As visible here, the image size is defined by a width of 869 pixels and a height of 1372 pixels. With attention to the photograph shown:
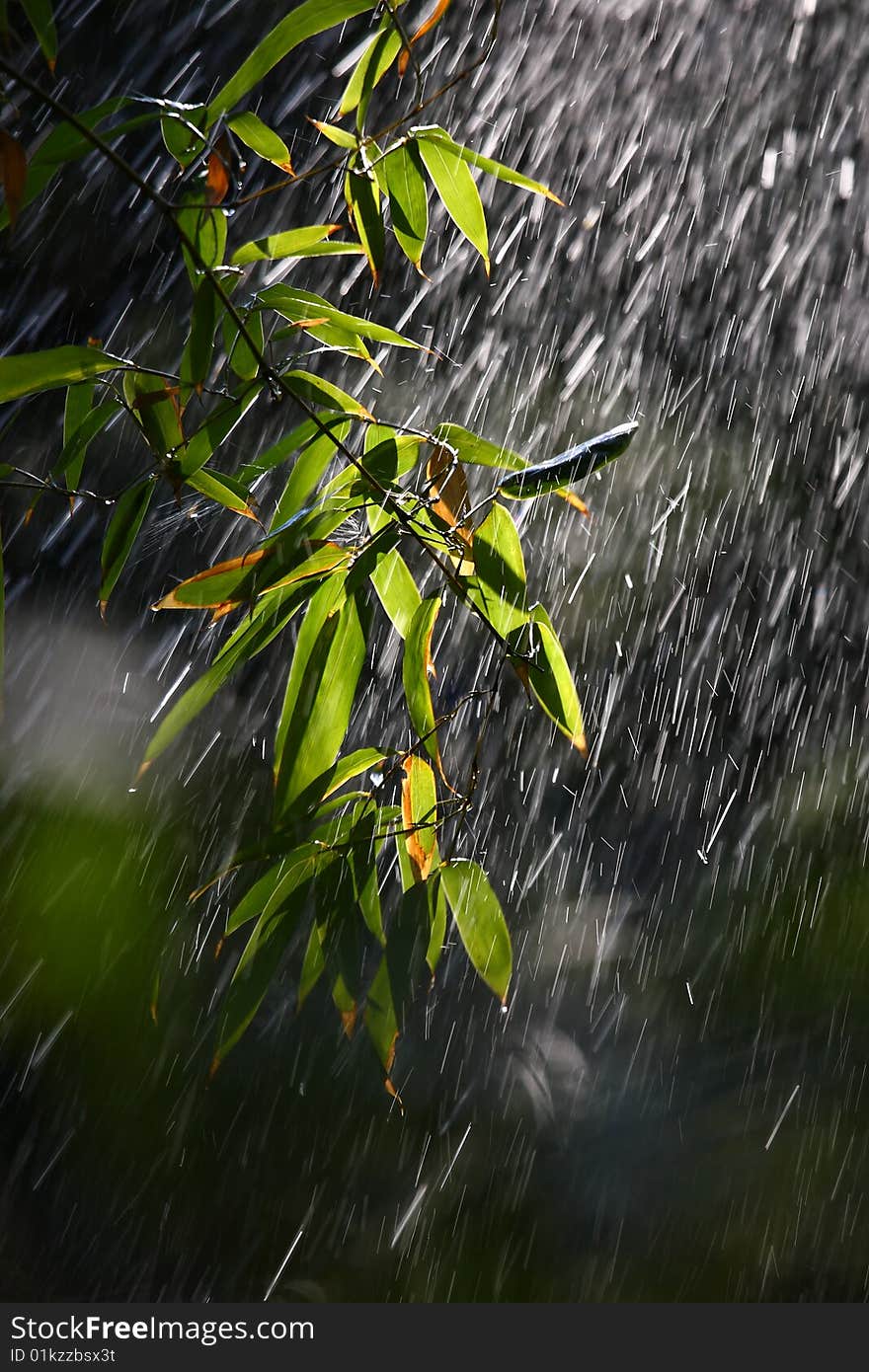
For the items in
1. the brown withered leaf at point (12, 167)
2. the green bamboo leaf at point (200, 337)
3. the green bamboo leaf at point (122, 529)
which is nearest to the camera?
the brown withered leaf at point (12, 167)

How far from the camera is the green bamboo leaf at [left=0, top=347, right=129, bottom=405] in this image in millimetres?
490

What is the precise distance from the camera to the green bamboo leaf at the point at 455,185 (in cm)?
57

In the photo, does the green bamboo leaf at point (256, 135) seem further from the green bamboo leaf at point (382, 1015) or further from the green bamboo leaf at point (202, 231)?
the green bamboo leaf at point (382, 1015)

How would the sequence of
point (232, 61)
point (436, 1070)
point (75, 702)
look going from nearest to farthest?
point (232, 61), point (75, 702), point (436, 1070)

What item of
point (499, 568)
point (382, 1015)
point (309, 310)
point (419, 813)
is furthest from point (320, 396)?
point (382, 1015)

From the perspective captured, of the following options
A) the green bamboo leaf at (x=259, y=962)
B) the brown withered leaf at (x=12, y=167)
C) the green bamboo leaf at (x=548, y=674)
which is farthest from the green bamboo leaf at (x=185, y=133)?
the green bamboo leaf at (x=259, y=962)

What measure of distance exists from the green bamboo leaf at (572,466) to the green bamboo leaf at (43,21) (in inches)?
11.5

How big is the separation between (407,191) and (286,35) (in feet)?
0.38

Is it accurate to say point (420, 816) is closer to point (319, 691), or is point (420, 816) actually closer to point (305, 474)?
point (319, 691)

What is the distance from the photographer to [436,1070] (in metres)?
2.05

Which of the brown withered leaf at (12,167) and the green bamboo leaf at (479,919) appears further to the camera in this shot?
the green bamboo leaf at (479,919)

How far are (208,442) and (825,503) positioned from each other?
7.19 feet

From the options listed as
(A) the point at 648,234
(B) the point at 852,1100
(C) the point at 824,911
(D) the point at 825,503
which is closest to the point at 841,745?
(C) the point at 824,911

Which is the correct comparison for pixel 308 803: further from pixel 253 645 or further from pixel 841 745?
pixel 841 745
